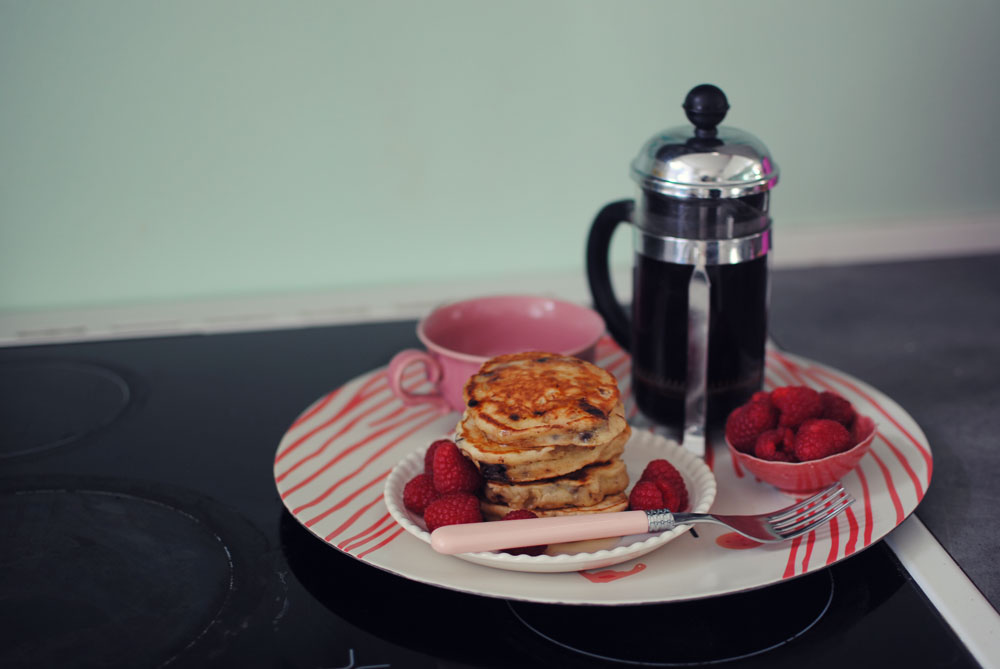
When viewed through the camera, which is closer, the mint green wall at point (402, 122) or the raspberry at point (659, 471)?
the raspberry at point (659, 471)

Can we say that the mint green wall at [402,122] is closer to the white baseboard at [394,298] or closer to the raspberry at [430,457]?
the white baseboard at [394,298]

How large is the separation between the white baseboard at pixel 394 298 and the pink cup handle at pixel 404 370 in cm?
35

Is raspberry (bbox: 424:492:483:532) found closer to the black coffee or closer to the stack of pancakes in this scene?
the stack of pancakes

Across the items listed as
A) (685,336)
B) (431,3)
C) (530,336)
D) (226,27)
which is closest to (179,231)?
(226,27)

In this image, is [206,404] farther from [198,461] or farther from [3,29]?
[3,29]

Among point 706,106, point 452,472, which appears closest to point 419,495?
point 452,472

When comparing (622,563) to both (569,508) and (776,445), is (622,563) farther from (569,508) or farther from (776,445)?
(776,445)

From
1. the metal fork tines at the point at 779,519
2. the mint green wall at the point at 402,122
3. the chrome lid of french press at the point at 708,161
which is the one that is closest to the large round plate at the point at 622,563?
the metal fork tines at the point at 779,519

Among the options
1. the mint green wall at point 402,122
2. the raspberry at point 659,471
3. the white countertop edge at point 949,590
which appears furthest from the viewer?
the mint green wall at point 402,122

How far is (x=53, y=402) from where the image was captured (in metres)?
1.05

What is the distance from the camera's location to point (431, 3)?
1.23 meters

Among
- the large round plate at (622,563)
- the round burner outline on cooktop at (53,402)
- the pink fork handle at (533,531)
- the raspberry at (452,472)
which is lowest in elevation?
the round burner outline on cooktop at (53,402)

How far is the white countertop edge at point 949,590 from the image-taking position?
640 mm

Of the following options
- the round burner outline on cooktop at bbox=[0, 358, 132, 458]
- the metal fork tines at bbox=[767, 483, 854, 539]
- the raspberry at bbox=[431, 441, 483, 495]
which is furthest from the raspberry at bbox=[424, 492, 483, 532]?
the round burner outline on cooktop at bbox=[0, 358, 132, 458]
